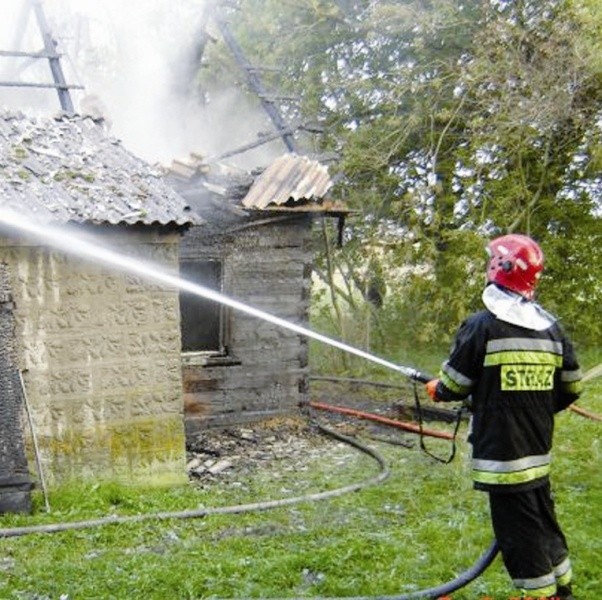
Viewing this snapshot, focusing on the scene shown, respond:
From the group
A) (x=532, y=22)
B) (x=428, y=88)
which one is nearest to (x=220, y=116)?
(x=428, y=88)

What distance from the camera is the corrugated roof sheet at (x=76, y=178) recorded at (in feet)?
25.5

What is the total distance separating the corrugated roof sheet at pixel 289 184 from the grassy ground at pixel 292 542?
3498mm

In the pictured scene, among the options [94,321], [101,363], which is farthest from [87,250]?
[101,363]

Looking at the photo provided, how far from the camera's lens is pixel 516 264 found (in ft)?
15.3

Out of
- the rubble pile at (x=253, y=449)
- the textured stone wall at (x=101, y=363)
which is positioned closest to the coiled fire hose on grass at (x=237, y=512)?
the textured stone wall at (x=101, y=363)

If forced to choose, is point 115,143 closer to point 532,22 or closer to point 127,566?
point 127,566

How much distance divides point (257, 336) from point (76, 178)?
3776 mm

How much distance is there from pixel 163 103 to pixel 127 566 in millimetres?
15188

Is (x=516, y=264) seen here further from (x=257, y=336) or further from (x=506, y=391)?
(x=257, y=336)

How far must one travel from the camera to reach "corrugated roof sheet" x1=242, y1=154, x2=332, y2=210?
10.7 metres

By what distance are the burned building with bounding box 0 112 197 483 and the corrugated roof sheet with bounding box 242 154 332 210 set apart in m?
2.12

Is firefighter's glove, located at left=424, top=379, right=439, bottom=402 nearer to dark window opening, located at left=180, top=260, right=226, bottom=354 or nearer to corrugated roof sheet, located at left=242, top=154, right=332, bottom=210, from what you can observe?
corrugated roof sheet, located at left=242, top=154, right=332, bottom=210

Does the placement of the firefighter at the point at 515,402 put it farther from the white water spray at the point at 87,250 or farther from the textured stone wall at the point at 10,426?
the textured stone wall at the point at 10,426

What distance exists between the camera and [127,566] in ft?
19.6
